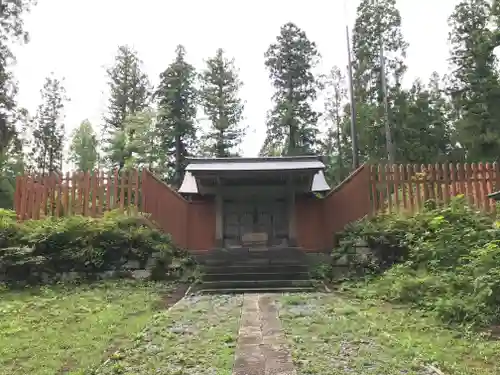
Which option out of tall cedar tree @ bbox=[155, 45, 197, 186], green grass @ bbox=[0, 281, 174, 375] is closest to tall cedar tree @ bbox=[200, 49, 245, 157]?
tall cedar tree @ bbox=[155, 45, 197, 186]

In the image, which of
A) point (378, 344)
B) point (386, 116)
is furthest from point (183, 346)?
point (386, 116)

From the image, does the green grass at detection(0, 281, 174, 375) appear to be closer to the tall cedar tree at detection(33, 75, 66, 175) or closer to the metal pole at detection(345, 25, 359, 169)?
the metal pole at detection(345, 25, 359, 169)

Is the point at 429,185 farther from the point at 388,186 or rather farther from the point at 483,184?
the point at 483,184

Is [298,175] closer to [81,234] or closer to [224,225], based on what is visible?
[224,225]

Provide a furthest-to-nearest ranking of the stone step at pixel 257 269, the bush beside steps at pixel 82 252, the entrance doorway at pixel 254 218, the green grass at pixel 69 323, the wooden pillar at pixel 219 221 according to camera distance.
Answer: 1. the entrance doorway at pixel 254 218
2. the wooden pillar at pixel 219 221
3. the stone step at pixel 257 269
4. the bush beside steps at pixel 82 252
5. the green grass at pixel 69 323

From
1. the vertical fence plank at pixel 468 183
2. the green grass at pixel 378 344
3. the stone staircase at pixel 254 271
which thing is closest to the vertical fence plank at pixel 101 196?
the stone staircase at pixel 254 271

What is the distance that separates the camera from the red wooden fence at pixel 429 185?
31.8ft

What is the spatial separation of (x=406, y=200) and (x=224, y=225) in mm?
4903

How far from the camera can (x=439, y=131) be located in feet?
77.8

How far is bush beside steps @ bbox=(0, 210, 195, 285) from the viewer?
791 centimetres

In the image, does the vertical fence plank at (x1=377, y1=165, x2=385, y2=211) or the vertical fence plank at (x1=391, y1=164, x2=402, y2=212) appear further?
the vertical fence plank at (x1=377, y1=165, x2=385, y2=211)

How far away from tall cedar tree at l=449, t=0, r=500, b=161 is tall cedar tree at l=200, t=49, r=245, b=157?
12661 mm

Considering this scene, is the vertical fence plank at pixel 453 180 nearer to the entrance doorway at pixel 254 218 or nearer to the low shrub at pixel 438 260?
the low shrub at pixel 438 260

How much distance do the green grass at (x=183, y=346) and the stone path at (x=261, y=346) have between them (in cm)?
9
